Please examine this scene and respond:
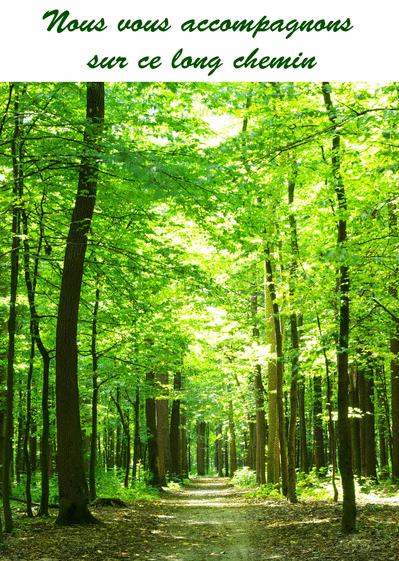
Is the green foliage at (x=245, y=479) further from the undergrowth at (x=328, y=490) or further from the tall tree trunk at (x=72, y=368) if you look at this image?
the tall tree trunk at (x=72, y=368)

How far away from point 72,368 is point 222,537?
14.0 feet

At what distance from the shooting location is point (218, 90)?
10.8 metres

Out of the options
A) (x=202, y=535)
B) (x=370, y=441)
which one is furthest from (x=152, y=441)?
(x=202, y=535)

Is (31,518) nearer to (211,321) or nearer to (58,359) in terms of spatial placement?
(58,359)

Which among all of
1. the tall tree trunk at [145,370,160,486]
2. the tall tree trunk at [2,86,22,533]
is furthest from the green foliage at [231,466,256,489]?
the tall tree trunk at [2,86,22,533]

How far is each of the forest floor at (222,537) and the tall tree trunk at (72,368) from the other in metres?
0.51

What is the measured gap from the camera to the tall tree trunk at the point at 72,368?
28.7 feet

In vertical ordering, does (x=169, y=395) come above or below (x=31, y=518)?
above

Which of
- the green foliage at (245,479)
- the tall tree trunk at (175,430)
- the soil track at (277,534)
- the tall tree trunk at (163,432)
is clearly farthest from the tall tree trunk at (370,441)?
the tall tree trunk at (175,430)

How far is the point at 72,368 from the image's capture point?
916 cm

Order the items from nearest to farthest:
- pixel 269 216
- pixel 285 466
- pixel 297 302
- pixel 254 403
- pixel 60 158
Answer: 1. pixel 60 158
2. pixel 297 302
3. pixel 269 216
4. pixel 285 466
5. pixel 254 403

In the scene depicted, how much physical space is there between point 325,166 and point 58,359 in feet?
19.5

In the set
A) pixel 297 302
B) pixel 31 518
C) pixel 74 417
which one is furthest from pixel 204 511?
pixel 297 302

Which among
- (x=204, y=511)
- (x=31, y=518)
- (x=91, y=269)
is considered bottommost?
(x=204, y=511)
